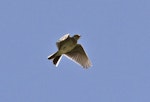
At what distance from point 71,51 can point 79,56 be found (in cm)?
31

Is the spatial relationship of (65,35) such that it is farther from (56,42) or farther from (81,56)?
(81,56)

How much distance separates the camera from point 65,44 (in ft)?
90.0

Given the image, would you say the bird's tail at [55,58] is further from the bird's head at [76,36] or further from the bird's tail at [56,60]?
the bird's head at [76,36]

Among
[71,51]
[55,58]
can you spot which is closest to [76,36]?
[55,58]

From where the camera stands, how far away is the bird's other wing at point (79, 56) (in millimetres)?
28703

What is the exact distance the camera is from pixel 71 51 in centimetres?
2889

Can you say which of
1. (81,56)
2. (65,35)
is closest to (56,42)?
(65,35)

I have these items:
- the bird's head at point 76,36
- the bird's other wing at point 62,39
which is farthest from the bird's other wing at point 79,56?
the bird's other wing at point 62,39

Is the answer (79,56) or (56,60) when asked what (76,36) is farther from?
(79,56)

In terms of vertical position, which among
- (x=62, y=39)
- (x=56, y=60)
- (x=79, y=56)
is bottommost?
(x=56, y=60)

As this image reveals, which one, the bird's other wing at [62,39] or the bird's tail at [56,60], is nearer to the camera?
the bird's other wing at [62,39]

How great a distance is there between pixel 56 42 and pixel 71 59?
5.94ft

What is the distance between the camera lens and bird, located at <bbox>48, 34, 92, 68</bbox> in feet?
89.7

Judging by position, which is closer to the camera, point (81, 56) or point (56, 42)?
point (56, 42)
